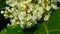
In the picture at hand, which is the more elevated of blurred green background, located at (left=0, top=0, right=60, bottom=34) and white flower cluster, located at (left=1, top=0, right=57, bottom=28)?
white flower cluster, located at (left=1, top=0, right=57, bottom=28)

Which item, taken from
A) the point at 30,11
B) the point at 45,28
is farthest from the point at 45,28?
the point at 30,11

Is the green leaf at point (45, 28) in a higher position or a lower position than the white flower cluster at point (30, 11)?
lower

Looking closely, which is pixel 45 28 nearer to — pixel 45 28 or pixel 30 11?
pixel 45 28

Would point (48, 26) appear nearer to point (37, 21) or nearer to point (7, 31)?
point (37, 21)

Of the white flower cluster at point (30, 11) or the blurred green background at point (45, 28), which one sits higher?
the white flower cluster at point (30, 11)
